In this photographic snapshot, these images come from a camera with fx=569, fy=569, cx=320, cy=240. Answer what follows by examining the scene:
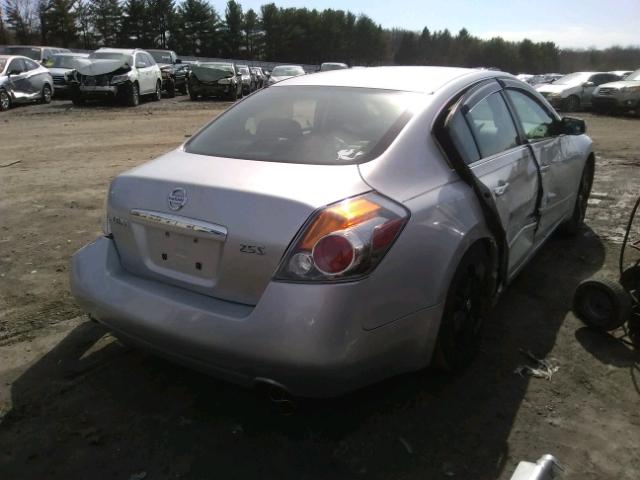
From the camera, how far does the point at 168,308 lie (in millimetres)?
2436

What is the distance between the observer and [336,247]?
218cm

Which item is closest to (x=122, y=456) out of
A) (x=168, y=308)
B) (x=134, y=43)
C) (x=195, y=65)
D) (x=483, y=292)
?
(x=168, y=308)

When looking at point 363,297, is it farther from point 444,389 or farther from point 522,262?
point 522,262

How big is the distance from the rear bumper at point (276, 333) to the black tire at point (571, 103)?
21245 mm

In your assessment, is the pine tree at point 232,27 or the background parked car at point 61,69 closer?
the background parked car at point 61,69

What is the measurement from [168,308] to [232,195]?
1.84 feet

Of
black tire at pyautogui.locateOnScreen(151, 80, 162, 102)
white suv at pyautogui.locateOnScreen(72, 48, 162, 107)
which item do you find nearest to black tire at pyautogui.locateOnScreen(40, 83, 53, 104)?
white suv at pyautogui.locateOnScreen(72, 48, 162, 107)

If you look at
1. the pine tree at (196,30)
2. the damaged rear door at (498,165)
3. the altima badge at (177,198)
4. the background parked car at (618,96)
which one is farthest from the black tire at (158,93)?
the pine tree at (196,30)

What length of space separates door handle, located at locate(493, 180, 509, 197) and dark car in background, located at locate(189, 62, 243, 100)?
21518mm

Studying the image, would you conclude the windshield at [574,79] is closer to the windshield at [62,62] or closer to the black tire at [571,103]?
the black tire at [571,103]

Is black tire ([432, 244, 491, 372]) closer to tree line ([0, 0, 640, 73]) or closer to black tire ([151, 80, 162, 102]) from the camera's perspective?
black tire ([151, 80, 162, 102])

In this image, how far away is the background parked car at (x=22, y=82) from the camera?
16.5m

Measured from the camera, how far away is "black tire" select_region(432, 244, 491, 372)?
106 inches

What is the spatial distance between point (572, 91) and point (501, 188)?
20.4m
